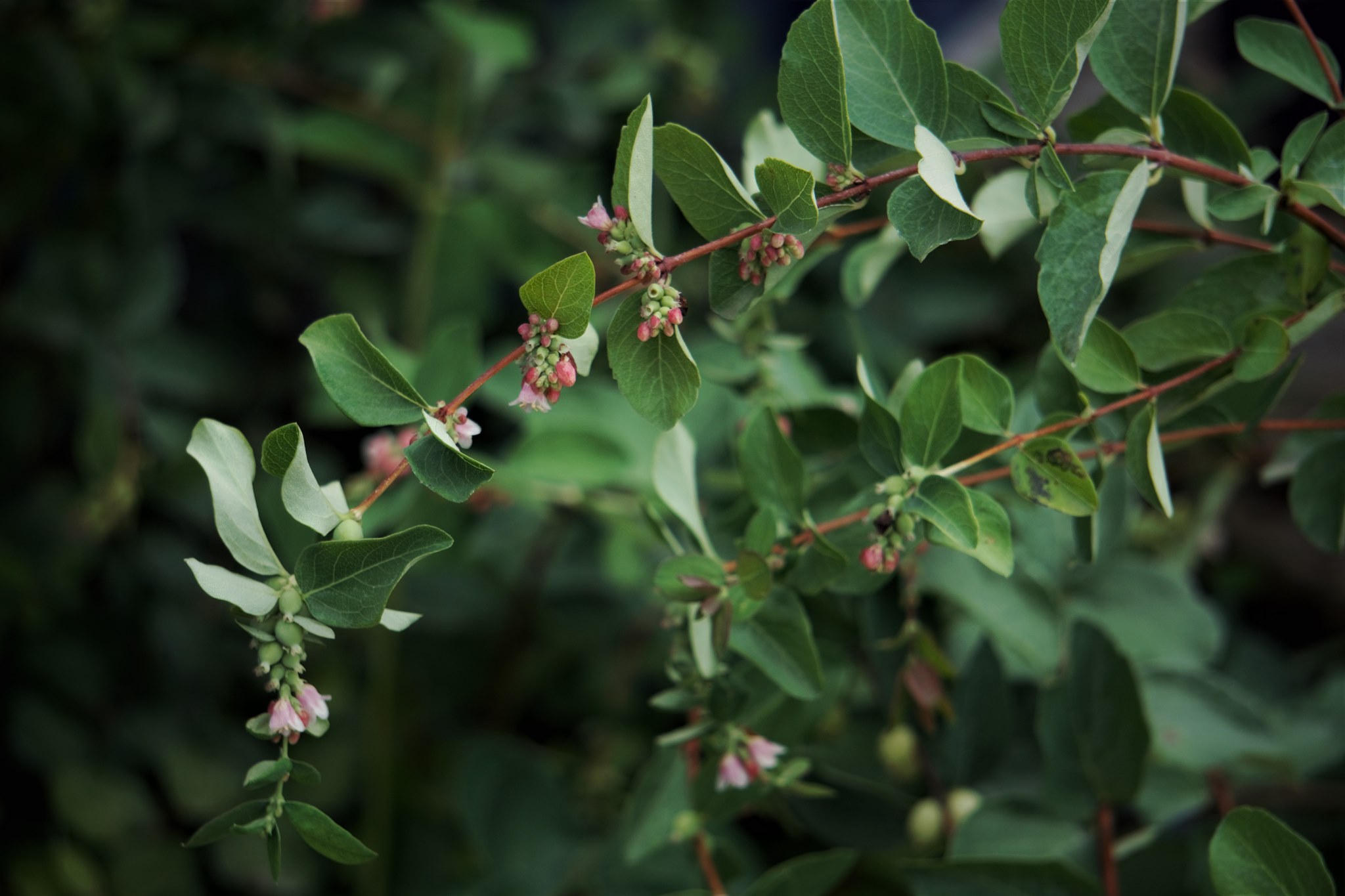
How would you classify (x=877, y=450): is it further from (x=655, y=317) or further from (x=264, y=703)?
(x=264, y=703)

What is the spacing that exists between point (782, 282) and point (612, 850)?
1.22 ft

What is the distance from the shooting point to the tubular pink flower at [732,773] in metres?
0.40

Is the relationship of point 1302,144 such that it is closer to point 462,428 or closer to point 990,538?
point 990,538

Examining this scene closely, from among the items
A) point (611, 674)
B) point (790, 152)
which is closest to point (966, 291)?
point (611, 674)

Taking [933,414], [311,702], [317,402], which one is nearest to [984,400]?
[933,414]

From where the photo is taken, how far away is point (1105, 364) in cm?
37

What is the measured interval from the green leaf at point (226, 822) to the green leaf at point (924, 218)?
0.83 feet

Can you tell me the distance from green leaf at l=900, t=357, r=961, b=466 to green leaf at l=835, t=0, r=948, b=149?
0.08 m

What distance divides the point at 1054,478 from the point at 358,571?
22cm

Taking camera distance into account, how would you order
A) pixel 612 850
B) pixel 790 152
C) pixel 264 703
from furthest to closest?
pixel 264 703 < pixel 612 850 < pixel 790 152

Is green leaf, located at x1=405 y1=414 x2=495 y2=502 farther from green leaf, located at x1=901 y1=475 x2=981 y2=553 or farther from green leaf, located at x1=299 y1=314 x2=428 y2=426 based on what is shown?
green leaf, located at x1=901 y1=475 x2=981 y2=553

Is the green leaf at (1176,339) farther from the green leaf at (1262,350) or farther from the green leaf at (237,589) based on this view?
the green leaf at (237,589)

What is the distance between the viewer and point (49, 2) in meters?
0.88

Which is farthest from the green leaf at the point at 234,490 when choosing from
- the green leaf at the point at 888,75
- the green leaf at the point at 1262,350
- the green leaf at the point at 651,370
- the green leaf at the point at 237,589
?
the green leaf at the point at 1262,350
